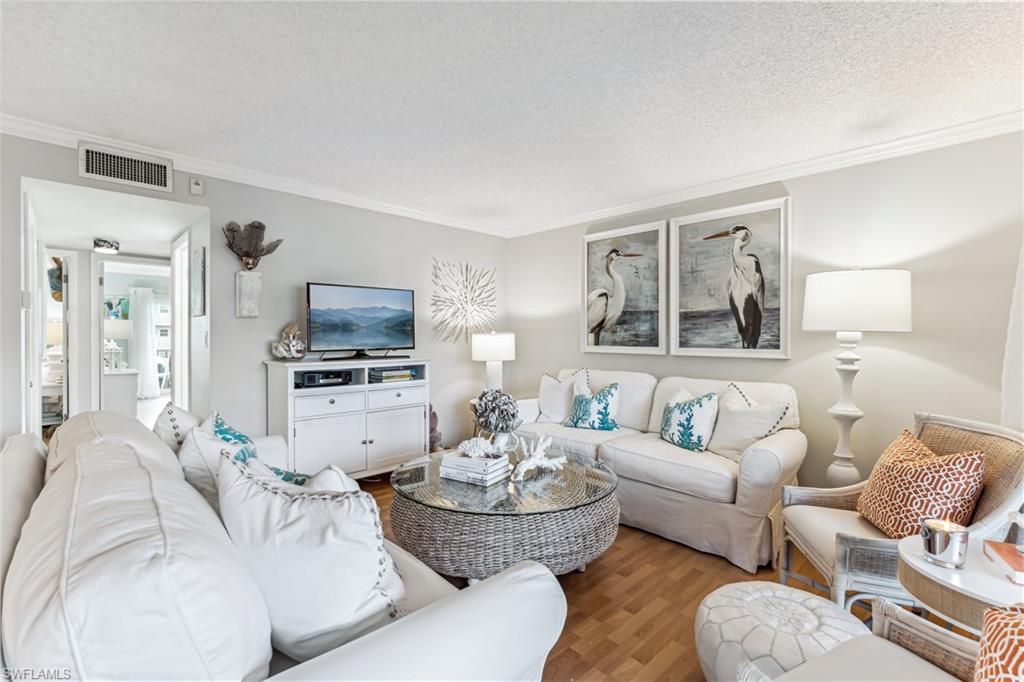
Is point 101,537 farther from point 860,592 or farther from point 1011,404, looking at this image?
point 1011,404

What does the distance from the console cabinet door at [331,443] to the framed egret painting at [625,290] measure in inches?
85.1

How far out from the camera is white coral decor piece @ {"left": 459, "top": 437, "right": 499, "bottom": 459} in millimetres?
2396

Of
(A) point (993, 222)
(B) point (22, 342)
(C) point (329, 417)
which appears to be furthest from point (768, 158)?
(B) point (22, 342)

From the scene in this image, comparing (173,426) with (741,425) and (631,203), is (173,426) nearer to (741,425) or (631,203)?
(741,425)

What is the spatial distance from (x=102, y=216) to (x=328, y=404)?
90.3 inches

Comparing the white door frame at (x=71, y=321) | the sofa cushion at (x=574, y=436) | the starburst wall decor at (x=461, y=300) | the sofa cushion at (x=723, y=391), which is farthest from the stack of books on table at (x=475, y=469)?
the white door frame at (x=71, y=321)

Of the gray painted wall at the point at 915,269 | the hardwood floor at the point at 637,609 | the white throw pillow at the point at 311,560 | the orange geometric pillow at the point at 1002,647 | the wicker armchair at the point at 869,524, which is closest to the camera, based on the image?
the orange geometric pillow at the point at 1002,647

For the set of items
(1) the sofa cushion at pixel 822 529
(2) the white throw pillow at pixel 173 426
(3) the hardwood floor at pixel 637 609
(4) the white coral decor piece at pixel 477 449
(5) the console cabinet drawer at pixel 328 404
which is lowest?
(3) the hardwood floor at pixel 637 609

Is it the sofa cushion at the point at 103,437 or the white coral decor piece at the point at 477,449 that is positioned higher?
the sofa cushion at the point at 103,437

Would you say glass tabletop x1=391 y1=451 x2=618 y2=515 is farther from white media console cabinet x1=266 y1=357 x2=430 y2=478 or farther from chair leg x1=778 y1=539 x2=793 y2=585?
white media console cabinet x1=266 y1=357 x2=430 y2=478

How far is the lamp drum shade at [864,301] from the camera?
8.07ft

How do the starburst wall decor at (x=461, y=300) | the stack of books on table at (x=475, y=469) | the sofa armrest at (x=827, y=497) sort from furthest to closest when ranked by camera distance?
the starburst wall decor at (x=461, y=300), the stack of books on table at (x=475, y=469), the sofa armrest at (x=827, y=497)

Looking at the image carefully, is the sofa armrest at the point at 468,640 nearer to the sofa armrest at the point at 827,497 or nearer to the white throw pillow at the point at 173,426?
the white throw pillow at the point at 173,426

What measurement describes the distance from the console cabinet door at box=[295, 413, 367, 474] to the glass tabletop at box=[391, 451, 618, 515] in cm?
117
